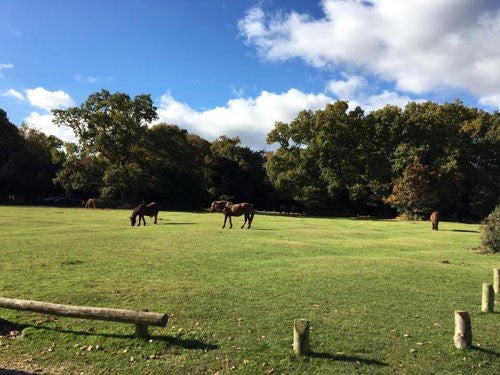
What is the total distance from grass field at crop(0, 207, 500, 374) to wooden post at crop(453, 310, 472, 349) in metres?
0.14

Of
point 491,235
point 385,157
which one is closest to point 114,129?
point 385,157

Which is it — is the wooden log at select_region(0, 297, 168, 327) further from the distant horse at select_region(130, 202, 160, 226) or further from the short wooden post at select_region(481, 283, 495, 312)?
the distant horse at select_region(130, 202, 160, 226)

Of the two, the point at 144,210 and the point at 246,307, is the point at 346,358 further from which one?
the point at 144,210

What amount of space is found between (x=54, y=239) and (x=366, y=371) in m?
15.3

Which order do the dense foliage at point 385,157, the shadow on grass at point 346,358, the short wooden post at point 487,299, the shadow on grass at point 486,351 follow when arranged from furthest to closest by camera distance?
the dense foliage at point 385,157 < the short wooden post at point 487,299 < the shadow on grass at point 486,351 < the shadow on grass at point 346,358

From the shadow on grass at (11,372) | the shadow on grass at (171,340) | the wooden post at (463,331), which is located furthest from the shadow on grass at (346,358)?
the shadow on grass at (11,372)

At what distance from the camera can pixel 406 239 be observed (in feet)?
75.0

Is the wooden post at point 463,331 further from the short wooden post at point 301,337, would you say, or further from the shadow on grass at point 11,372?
the shadow on grass at point 11,372

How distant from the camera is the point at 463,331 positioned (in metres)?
6.74

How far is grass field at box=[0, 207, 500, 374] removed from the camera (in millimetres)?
6375

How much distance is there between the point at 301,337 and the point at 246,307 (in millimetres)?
2491

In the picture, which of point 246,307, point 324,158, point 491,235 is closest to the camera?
point 246,307

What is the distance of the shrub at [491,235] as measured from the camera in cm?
1811

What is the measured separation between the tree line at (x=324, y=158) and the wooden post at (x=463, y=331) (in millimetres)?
42522
